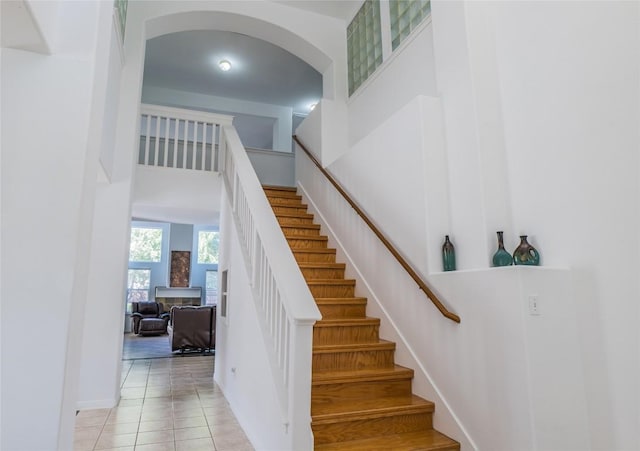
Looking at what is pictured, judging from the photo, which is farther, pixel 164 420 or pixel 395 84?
pixel 395 84

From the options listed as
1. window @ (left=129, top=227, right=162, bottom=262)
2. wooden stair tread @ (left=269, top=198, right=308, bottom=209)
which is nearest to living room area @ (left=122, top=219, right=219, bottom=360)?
window @ (left=129, top=227, right=162, bottom=262)

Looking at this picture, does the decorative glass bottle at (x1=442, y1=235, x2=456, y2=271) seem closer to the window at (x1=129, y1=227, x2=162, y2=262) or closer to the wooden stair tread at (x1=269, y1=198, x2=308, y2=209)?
the wooden stair tread at (x1=269, y1=198, x2=308, y2=209)

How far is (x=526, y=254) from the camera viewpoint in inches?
93.7

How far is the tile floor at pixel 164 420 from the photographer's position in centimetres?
293

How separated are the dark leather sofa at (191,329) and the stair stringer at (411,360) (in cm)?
359

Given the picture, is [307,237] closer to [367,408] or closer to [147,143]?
[367,408]

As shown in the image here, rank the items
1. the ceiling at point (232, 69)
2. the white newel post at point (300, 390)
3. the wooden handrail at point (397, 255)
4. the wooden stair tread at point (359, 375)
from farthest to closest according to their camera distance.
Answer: the ceiling at point (232, 69)
the wooden stair tread at point (359, 375)
the wooden handrail at point (397, 255)
the white newel post at point (300, 390)

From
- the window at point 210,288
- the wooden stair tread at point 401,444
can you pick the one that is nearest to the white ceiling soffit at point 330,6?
the wooden stair tread at point 401,444

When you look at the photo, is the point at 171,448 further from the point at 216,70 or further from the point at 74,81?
the point at 216,70

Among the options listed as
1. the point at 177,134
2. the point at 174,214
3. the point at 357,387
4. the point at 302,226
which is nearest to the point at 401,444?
the point at 357,387

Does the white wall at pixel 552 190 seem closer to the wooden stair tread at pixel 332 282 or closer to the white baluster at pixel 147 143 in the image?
the wooden stair tread at pixel 332 282

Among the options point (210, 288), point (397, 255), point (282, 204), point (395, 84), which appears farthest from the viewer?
point (210, 288)

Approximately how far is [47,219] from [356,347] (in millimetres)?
2248

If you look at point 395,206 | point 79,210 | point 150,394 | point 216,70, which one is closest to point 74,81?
point 79,210
